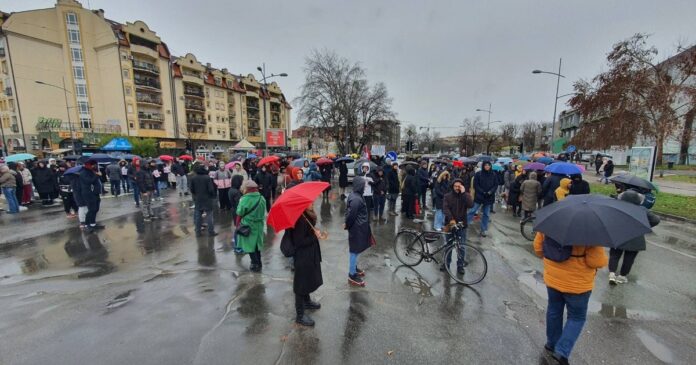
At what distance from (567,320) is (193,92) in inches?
2565

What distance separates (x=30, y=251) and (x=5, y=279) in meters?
1.73

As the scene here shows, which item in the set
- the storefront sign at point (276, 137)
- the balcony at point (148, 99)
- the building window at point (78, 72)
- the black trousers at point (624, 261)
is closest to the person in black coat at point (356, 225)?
the black trousers at point (624, 261)

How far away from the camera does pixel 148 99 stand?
49250 millimetres

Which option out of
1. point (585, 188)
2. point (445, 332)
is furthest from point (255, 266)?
point (585, 188)

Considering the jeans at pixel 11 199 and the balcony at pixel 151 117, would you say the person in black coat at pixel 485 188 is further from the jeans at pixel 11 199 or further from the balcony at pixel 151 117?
the balcony at pixel 151 117

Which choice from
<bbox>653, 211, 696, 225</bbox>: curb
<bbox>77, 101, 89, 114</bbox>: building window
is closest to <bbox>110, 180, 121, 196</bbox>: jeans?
<bbox>653, 211, 696, 225</bbox>: curb

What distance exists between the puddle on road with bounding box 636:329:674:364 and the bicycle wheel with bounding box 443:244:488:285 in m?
1.93

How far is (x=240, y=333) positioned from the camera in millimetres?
3615

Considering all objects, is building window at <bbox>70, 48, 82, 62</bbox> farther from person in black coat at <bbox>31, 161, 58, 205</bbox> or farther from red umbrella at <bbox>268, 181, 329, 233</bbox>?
red umbrella at <bbox>268, 181, 329, 233</bbox>

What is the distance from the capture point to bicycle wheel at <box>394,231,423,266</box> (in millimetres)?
5738

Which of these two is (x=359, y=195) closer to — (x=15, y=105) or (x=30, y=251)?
(x=30, y=251)

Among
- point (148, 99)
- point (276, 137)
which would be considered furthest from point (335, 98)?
point (148, 99)

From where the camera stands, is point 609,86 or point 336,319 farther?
point 609,86

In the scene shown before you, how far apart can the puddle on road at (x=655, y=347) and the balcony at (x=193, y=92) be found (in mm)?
64916
